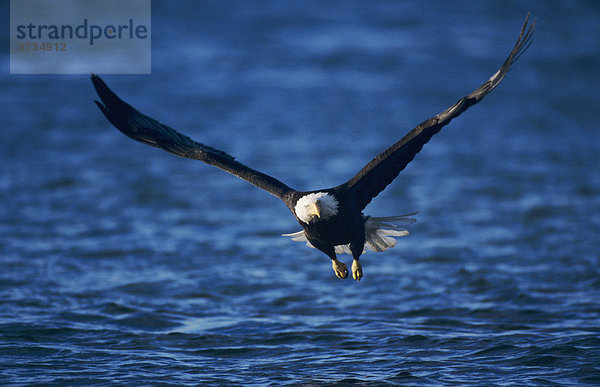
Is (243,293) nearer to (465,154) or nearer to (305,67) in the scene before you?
(465,154)

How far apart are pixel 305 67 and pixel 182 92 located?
3038 millimetres

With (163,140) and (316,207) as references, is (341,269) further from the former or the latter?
(163,140)

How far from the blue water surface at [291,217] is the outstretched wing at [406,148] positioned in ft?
4.86

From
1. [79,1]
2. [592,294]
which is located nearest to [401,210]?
[592,294]

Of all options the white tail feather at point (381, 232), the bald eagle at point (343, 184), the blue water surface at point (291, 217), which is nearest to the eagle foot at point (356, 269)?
the bald eagle at point (343, 184)

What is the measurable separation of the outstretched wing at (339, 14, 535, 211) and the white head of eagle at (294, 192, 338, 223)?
27 centimetres

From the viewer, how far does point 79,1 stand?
21.8 meters

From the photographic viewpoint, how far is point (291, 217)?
13.1m

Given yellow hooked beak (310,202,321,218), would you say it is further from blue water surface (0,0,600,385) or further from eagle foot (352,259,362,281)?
blue water surface (0,0,600,385)

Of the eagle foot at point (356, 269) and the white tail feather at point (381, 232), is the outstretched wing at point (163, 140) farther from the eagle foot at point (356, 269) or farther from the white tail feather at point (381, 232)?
the eagle foot at point (356, 269)

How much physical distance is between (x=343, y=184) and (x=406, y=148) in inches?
24.7

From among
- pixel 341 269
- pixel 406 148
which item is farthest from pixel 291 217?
pixel 406 148

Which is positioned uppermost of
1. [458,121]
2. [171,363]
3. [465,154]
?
[458,121]

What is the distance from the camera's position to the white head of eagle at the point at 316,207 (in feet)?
21.8
